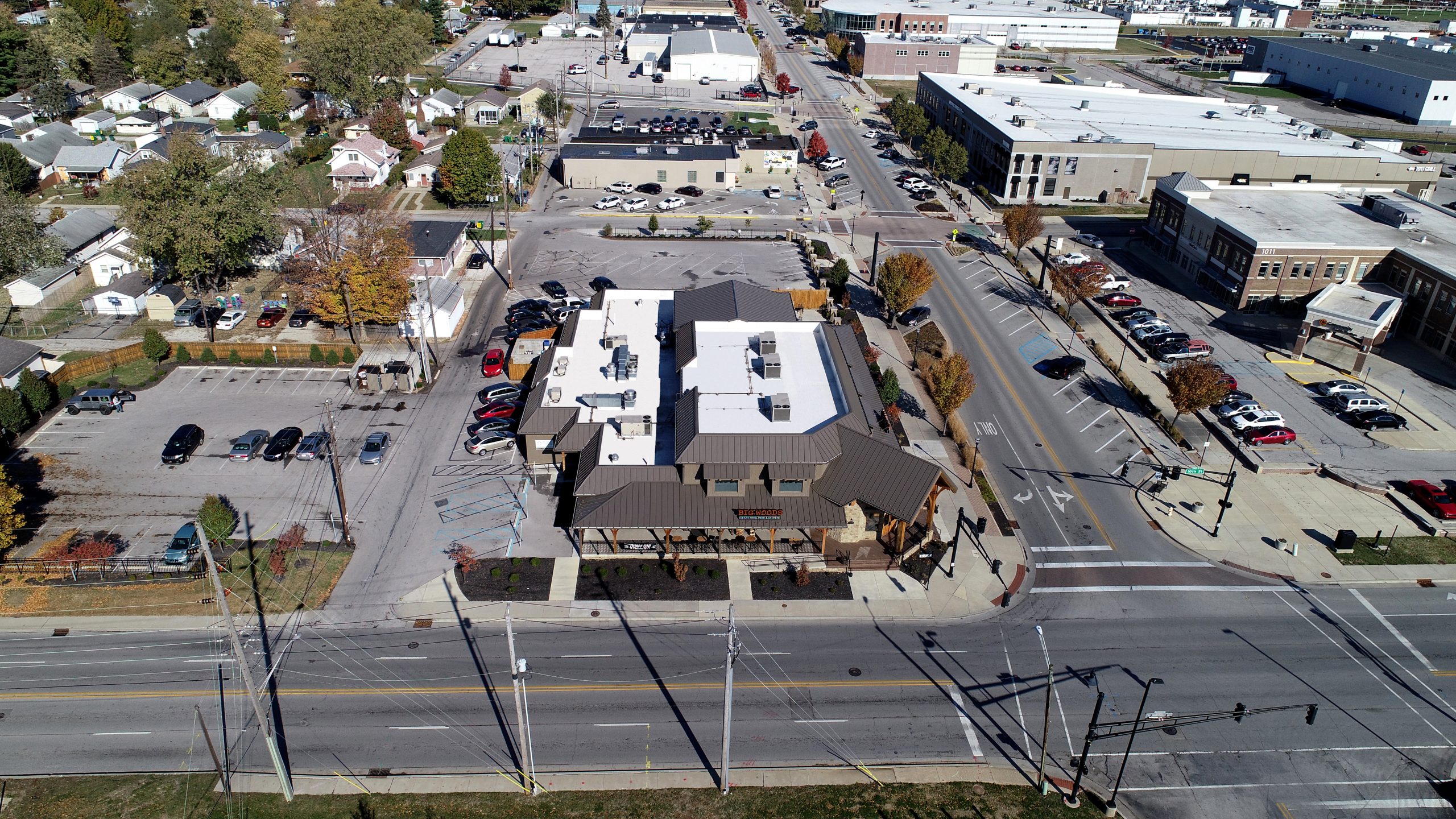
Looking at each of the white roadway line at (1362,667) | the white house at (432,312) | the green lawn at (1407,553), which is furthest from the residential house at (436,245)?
the green lawn at (1407,553)

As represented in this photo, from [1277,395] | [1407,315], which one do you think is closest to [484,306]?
[1277,395]

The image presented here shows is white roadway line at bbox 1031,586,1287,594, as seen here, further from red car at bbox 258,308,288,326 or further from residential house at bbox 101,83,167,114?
residential house at bbox 101,83,167,114

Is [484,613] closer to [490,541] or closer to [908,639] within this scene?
[490,541]

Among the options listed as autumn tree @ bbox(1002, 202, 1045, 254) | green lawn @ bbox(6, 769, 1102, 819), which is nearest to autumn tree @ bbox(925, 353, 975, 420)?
green lawn @ bbox(6, 769, 1102, 819)

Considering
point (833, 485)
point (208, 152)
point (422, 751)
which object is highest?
point (208, 152)

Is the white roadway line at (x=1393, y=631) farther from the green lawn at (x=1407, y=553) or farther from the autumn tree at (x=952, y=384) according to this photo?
the autumn tree at (x=952, y=384)
